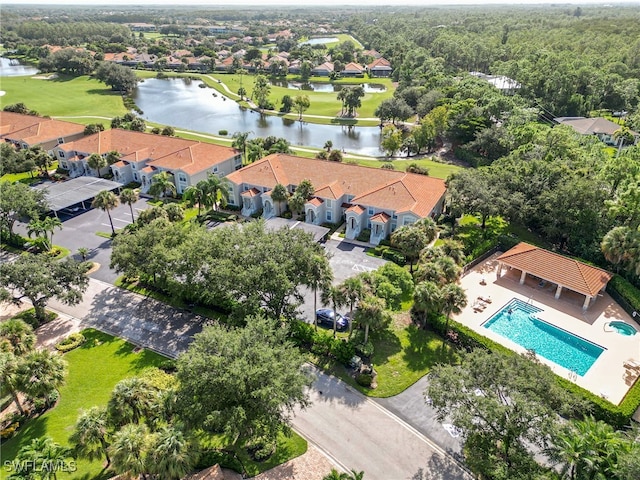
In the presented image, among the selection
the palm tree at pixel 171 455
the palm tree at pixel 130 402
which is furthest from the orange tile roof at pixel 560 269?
the palm tree at pixel 130 402

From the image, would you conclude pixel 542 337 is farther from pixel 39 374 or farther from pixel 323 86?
pixel 323 86

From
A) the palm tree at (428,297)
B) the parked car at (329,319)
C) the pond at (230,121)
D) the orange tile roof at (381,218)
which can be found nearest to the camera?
the palm tree at (428,297)

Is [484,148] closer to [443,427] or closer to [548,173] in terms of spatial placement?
[548,173]

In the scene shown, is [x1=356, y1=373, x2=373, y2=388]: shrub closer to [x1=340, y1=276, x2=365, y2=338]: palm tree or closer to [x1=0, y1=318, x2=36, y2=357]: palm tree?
[x1=340, y1=276, x2=365, y2=338]: palm tree

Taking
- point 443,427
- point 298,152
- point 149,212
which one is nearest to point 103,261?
point 149,212

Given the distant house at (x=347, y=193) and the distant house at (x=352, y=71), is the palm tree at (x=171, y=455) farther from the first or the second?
the distant house at (x=352, y=71)

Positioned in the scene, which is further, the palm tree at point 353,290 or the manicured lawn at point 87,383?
the palm tree at point 353,290

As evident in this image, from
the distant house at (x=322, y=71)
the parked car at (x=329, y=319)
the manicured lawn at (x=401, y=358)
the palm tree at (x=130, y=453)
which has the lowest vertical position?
the manicured lawn at (x=401, y=358)

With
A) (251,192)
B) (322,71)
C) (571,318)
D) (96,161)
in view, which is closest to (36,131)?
(96,161)
